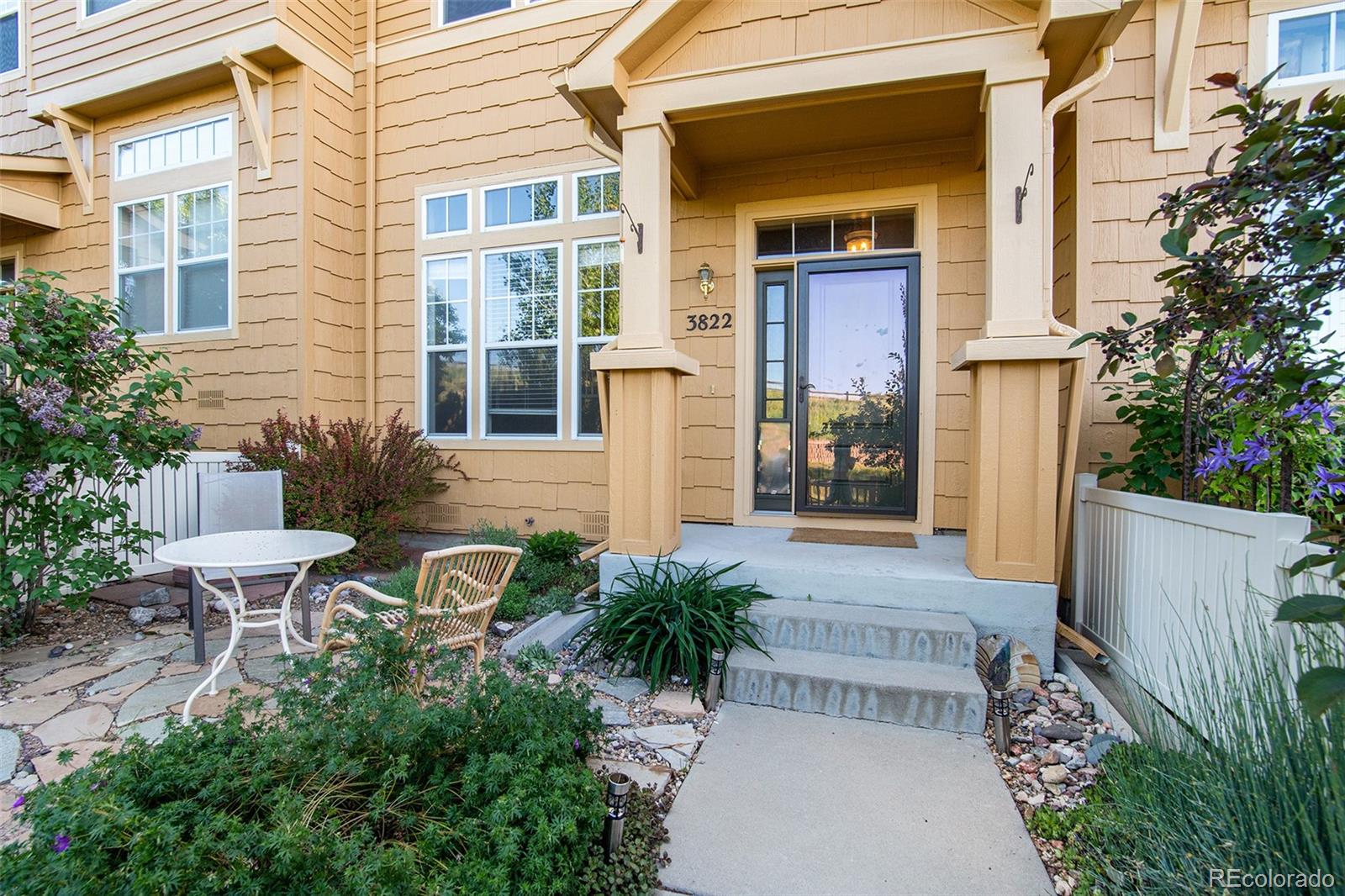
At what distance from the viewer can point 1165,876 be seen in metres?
1.44

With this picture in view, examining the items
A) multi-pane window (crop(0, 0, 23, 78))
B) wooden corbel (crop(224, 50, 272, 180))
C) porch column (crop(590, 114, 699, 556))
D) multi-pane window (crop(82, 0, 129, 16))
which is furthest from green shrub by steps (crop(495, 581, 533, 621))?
multi-pane window (crop(0, 0, 23, 78))

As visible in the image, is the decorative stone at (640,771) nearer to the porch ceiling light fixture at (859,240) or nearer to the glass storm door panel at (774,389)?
the glass storm door panel at (774,389)

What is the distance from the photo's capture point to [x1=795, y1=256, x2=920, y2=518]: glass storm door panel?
4520 millimetres

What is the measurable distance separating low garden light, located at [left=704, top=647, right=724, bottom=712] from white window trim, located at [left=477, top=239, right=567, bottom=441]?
3001mm

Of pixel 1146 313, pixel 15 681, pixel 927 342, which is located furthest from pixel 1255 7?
pixel 15 681

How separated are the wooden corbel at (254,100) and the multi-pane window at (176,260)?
0.60 meters

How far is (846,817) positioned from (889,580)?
1418mm

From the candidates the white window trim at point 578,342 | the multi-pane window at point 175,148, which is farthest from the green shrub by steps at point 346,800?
the multi-pane window at point 175,148

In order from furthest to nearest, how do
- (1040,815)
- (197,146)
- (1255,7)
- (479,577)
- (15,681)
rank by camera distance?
1. (197,146)
2. (1255,7)
3. (15,681)
4. (479,577)
5. (1040,815)

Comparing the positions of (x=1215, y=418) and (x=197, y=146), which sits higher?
(x=197, y=146)

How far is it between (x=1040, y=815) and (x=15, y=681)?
448cm

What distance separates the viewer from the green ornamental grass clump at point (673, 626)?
292 cm

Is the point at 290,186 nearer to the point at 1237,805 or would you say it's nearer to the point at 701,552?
the point at 701,552

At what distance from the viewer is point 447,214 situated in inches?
223
